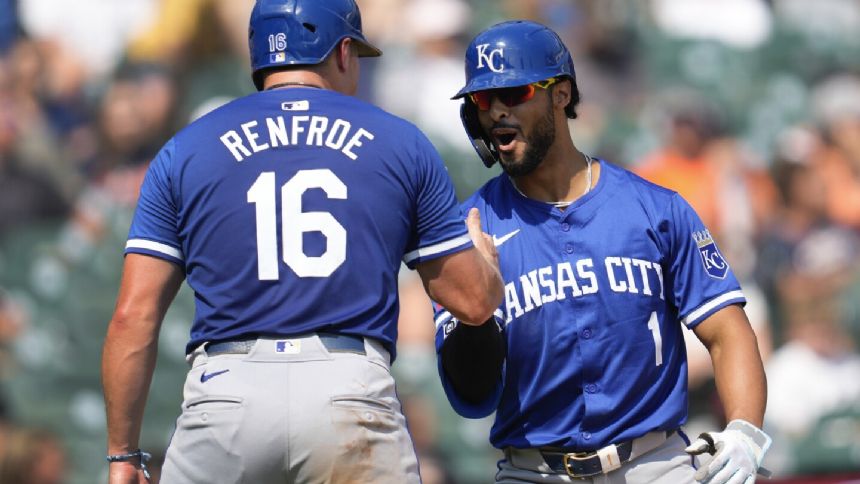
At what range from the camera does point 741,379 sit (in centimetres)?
362

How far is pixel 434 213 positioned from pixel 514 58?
85 cm

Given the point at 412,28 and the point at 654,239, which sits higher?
the point at 412,28

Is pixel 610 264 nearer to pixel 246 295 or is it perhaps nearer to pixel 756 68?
pixel 246 295

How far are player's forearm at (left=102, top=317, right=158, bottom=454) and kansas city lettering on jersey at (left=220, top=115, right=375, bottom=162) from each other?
51 centimetres

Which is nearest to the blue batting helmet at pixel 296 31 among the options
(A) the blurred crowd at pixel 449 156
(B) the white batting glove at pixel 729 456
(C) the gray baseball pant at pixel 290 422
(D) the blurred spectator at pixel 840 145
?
(C) the gray baseball pant at pixel 290 422

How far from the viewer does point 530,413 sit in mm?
3762

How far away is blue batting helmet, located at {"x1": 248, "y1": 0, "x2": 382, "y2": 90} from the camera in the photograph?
3.36m

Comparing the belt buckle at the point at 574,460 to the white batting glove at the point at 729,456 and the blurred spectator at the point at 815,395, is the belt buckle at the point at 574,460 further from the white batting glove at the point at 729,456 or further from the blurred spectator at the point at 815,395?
the blurred spectator at the point at 815,395

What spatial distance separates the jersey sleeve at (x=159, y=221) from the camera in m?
3.23

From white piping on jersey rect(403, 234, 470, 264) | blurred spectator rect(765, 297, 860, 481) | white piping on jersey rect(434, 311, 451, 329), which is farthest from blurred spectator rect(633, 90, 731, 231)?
white piping on jersey rect(403, 234, 470, 264)

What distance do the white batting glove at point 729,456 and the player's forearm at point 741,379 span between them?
0.13 metres

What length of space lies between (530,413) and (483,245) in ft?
1.81

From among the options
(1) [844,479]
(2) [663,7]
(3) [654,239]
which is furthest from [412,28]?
(3) [654,239]

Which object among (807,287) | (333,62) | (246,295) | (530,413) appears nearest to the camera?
(246,295)
